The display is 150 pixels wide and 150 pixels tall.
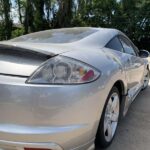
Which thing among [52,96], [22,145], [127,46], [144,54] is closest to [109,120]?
[52,96]

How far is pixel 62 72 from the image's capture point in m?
2.62

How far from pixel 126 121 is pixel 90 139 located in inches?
65.6

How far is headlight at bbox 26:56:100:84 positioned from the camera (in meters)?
2.55

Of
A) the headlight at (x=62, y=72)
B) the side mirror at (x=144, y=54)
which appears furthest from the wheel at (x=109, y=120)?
the side mirror at (x=144, y=54)

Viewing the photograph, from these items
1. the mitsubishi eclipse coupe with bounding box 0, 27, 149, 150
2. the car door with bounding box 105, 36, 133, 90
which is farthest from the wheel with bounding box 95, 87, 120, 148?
the car door with bounding box 105, 36, 133, 90

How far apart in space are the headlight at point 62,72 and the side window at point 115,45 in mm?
1113

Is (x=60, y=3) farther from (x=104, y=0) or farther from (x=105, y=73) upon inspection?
(x=105, y=73)

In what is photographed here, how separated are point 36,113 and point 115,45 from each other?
188cm

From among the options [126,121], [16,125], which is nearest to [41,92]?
[16,125]

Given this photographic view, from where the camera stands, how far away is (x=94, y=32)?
391 centimetres

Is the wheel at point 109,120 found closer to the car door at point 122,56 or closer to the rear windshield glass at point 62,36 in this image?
the car door at point 122,56

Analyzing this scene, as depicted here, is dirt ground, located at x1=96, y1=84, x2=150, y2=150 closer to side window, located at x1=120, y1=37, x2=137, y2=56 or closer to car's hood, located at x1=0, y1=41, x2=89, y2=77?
side window, located at x1=120, y1=37, x2=137, y2=56

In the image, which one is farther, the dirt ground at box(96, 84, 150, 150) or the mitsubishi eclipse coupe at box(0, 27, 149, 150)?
the dirt ground at box(96, 84, 150, 150)

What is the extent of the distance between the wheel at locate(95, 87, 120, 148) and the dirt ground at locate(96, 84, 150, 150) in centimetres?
14
